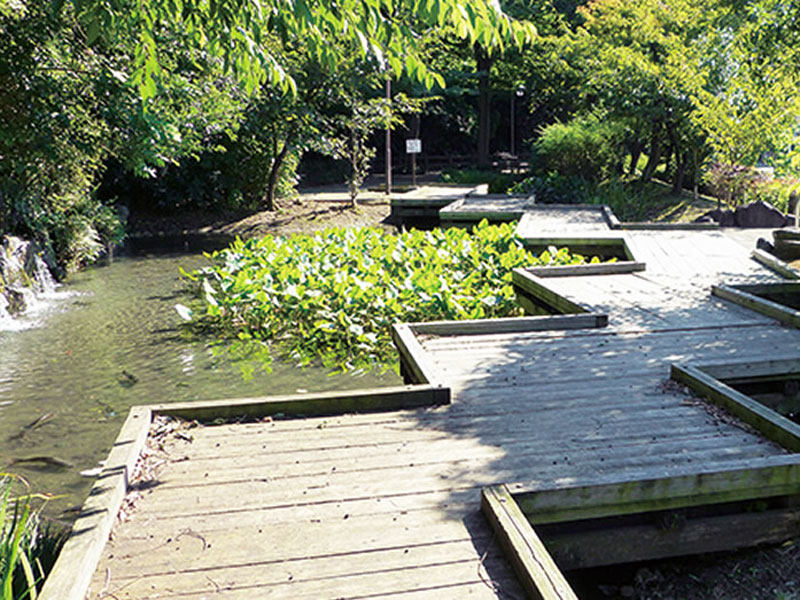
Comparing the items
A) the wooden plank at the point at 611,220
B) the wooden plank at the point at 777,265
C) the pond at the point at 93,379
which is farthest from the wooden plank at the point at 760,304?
the wooden plank at the point at 611,220

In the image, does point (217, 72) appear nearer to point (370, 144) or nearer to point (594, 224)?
point (594, 224)

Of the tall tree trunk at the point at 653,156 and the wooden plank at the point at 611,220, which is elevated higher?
the tall tree trunk at the point at 653,156

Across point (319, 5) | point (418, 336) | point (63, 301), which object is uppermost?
point (319, 5)

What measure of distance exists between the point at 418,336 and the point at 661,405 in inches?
88.4

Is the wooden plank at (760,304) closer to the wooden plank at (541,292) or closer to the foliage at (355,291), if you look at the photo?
the wooden plank at (541,292)

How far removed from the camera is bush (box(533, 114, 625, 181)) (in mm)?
20094

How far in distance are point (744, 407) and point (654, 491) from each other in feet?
3.83

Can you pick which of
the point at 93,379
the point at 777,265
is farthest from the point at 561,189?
the point at 93,379

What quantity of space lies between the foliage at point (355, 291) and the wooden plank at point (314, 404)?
3036 mm

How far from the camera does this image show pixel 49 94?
11148 mm

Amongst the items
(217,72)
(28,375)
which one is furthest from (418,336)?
(217,72)

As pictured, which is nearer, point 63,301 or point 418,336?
point 418,336

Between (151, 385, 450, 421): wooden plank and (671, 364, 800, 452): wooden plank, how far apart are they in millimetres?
1551

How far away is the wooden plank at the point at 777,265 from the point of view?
860cm
